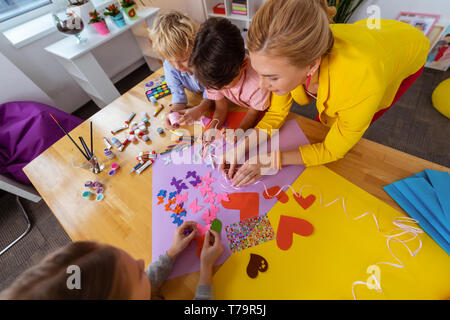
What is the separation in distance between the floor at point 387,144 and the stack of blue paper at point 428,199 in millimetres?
1161

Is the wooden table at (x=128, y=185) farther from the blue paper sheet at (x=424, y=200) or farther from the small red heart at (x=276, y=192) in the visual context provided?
the small red heart at (x=276, y=192)

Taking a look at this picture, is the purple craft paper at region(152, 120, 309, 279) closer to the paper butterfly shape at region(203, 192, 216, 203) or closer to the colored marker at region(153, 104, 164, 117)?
the paper butterfly shape at region(203, 192, 216, 203)

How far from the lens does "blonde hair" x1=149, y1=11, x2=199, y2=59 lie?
88 centimetres

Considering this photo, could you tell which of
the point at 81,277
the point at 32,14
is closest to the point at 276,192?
the point at 81,277

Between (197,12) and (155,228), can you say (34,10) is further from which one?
(155,228)

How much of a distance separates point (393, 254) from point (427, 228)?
14 centimetres

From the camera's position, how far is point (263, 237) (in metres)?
0.71

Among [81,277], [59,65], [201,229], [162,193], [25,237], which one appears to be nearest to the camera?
[81,277]

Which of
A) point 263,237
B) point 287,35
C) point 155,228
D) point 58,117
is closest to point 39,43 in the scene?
point 58,117

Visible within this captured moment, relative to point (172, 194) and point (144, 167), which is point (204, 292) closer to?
point (172, 194)

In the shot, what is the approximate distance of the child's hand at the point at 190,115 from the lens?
3.48 feet

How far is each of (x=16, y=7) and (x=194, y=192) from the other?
2471 millimetres

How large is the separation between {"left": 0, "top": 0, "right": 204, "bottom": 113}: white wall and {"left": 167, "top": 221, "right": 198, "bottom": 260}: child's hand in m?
1.90

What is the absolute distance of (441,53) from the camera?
195 cm
